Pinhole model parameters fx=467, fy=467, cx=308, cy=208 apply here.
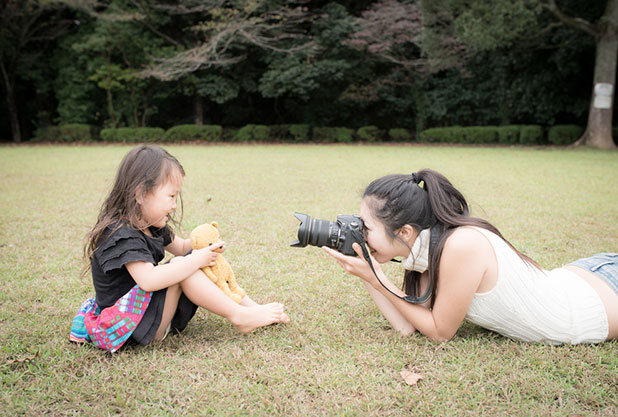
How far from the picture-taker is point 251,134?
21.1 meters

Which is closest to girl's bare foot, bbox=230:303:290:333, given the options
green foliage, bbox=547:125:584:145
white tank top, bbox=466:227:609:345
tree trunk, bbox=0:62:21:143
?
white tank top, bbox=466:227:609:345

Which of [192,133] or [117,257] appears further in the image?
[192,133]

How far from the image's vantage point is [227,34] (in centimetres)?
1966

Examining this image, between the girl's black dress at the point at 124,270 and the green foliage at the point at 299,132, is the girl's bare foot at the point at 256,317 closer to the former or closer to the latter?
the girl's black dress at the point at 124,270

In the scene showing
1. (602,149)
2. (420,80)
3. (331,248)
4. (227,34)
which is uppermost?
(227,34)

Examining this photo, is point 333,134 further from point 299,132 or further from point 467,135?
point 467,135

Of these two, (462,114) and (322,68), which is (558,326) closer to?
(322,68)

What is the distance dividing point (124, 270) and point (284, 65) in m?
19.2

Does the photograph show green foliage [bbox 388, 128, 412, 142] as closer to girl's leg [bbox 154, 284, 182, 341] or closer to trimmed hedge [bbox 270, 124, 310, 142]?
trimmed hedge [bbox 270, 124, 310, 142]

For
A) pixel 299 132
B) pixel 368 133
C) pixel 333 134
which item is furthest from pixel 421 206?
pixel 368 133

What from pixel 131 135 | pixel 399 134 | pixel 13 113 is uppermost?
pixel 13 113

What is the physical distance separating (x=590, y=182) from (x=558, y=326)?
22.4ft

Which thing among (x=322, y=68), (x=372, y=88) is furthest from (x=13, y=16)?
(x=372, y=88)

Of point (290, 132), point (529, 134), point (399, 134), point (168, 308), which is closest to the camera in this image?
point (168, 308)
